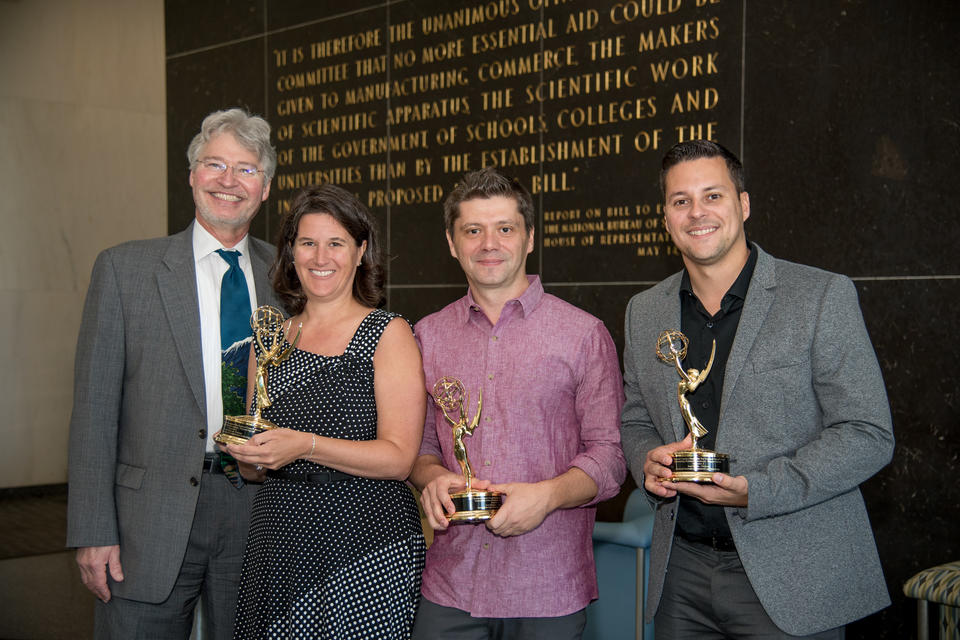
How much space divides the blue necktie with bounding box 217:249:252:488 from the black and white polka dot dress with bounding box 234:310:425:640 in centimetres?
25

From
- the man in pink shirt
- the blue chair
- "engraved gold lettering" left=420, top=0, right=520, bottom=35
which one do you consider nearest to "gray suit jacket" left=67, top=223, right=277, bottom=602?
the man in pink shirt

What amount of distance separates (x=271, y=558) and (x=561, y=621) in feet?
2.46

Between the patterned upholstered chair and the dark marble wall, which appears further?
the dark marble wall

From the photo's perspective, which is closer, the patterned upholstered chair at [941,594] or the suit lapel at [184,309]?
the suit lapel at [184,309]

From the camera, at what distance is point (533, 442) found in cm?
241

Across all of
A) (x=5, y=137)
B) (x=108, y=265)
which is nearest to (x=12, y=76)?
(x=5, y=137)

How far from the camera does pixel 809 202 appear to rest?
411 centimetres

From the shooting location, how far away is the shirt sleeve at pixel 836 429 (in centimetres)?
204

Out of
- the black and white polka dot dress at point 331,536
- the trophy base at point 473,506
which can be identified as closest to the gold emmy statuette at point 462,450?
the trophy base at point 473,506

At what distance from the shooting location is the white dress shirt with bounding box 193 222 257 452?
8.84 feet

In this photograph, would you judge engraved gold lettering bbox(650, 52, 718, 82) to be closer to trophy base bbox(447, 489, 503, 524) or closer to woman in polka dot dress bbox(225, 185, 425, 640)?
woman in polka dot dress bbox(225, 185, 425, 640)

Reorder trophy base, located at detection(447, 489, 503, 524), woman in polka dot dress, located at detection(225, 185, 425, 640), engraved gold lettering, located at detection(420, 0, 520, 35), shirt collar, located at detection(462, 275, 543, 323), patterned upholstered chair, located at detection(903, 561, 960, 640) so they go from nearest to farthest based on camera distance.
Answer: trophy base, located at detection(447, 489, 503, 524), woman in polka dot dress, located at detection(225, 185, 425, 640), shirt collar, located at detection(462, 275, 543, 323), patterned upholstered chair, located at detection(903, 561, 960, 640), engraved gold lettering, located at detection(420, 0, 520, 35)

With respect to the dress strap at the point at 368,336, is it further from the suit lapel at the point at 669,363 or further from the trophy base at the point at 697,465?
the trophy base at the point at 697,465

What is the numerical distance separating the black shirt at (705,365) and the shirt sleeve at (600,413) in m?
0.21
